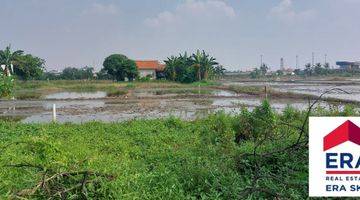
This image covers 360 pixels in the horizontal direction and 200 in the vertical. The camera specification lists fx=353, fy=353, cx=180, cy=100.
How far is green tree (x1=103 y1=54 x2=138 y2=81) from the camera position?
156 ft

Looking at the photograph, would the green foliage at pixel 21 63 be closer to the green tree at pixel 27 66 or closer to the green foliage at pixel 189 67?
the green tree at pixel 27 66

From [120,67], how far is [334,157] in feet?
152

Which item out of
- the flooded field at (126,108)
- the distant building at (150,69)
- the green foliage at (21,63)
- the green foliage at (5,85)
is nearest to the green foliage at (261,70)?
the distant building at (150,69)

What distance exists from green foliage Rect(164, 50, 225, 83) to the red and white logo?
139 feet

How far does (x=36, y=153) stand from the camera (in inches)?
211

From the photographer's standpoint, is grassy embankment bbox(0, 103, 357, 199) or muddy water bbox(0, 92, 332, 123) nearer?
grassy embankment bbox(0, 103, 357, 199)

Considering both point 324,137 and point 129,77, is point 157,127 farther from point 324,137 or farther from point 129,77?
point 129,77

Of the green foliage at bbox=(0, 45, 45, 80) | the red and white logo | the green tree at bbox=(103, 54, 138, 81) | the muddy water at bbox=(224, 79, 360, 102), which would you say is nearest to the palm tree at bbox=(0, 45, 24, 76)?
the green foliage at bbox=(0, 45, 45, 80)

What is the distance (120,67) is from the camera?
47.7m

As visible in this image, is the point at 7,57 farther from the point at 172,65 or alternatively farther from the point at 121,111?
the point at 121,111

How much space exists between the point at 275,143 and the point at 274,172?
85 centimetres

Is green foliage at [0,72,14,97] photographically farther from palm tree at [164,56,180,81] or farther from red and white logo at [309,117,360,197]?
palm tree at [164,56,180,81]

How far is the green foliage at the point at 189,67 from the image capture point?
45.6 meters

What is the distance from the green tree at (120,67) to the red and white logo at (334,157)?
150 feet
